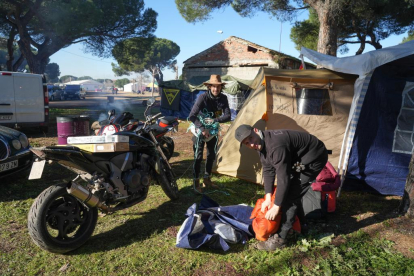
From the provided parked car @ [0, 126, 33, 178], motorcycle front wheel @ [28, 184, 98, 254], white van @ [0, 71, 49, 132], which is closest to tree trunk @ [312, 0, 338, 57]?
white van @ [0, 71, 49, 132]

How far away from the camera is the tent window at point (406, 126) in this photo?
4391 millimetres

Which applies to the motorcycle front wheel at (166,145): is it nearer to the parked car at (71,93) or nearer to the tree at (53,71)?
the parked car at (71,93)

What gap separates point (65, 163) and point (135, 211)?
1.32 meters

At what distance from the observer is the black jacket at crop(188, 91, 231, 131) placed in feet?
14.9

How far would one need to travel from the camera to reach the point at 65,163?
114 inches

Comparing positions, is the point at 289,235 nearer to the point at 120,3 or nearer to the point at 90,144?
the point at 90,144

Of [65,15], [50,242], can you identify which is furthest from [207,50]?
[50,242]

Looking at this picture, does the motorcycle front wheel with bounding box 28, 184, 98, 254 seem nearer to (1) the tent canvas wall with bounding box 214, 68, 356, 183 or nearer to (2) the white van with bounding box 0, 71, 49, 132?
(1) the tent canvas wall with bounding box 214, 68, 356, 183

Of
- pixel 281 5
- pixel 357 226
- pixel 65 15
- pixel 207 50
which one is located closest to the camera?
pixel 357 226

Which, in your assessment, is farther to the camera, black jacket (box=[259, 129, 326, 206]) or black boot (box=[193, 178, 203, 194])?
black boot (box=[193, 178, 203, 194])

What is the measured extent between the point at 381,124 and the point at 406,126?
1.09ft

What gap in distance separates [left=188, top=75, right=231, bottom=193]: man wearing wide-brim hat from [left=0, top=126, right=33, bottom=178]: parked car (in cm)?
257

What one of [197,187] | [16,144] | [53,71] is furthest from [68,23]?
[53,71]

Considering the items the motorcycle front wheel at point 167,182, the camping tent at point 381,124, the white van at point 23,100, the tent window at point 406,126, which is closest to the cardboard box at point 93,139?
the motorcycle front wheel at point 167,182
